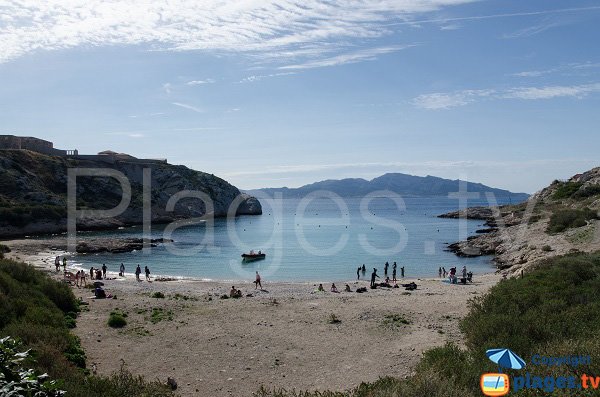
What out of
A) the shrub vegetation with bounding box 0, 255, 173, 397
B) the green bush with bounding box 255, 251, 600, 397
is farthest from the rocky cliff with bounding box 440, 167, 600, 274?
the shrub vegetation with bounding box 0, 255, 173, 397

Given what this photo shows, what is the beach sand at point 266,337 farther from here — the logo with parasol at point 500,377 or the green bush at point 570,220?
the green bush at point 570,220

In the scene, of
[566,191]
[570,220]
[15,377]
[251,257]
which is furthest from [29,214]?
[566,191]

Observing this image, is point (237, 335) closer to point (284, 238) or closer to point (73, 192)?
Result: point (284, 238)

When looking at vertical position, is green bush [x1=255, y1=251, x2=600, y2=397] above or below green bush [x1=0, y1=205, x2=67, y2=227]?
below

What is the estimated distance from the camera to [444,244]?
78.8m

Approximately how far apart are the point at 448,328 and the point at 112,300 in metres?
19.7

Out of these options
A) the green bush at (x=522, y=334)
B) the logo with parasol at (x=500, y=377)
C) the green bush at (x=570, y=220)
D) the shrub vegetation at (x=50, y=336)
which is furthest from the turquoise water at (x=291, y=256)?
the logo with parasol at (x=500, y=377)

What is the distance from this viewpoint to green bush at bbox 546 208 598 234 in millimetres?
51281

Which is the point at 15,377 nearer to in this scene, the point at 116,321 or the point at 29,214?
the point at 116,321

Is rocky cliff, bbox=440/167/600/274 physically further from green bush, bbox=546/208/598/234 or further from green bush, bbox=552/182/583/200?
green bush, bbox=552/182/583/200

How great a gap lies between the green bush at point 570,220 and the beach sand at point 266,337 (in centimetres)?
2795

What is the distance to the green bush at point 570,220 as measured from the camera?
5128cm

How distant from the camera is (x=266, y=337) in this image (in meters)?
20.9

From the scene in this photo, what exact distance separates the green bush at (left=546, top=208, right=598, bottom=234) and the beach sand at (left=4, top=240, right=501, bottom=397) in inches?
1101
